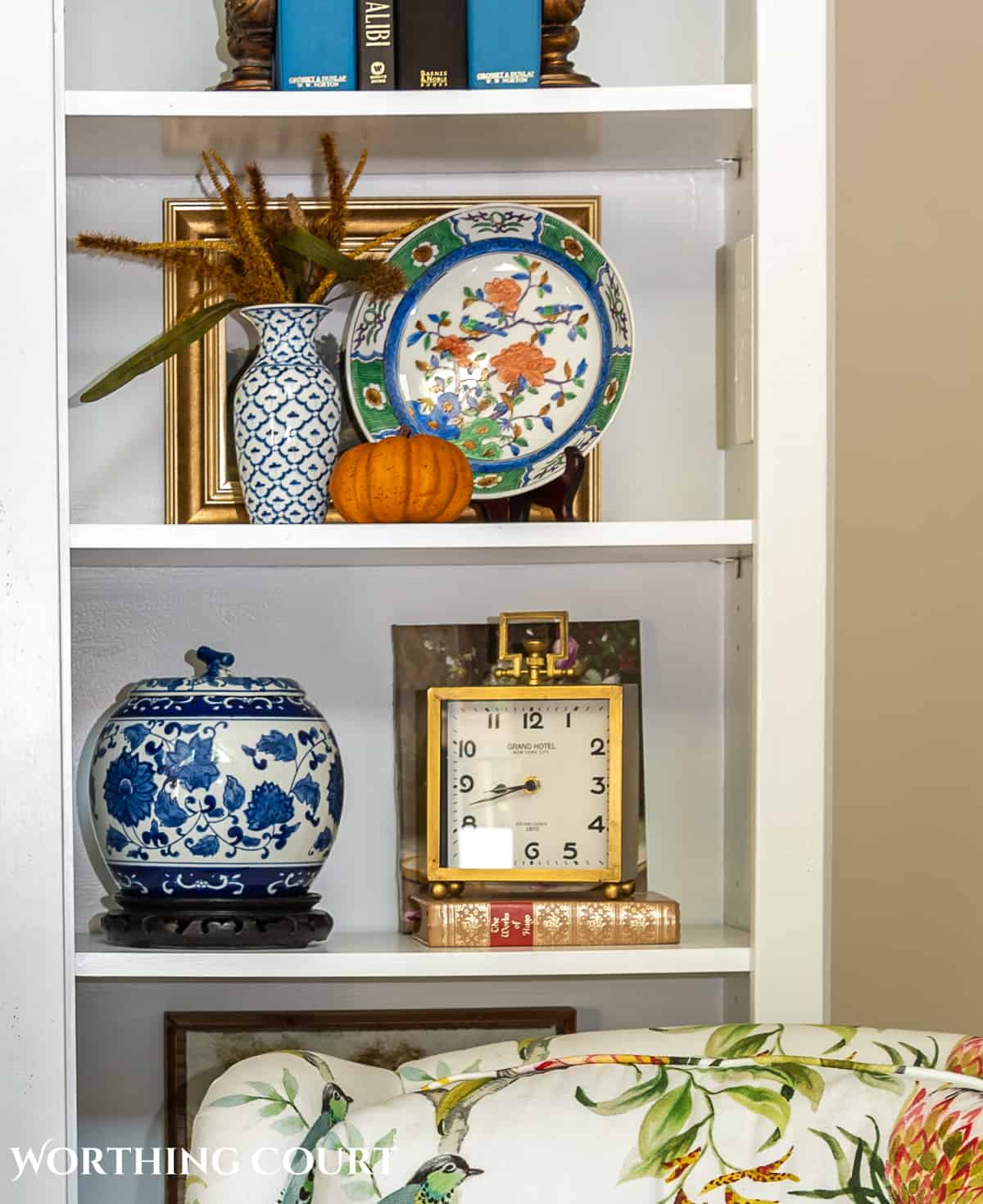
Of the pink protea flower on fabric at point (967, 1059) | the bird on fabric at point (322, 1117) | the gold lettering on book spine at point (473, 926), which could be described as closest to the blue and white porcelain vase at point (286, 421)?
the gold lettering on book spine at point (473, 926)

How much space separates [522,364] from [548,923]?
557 millimetres

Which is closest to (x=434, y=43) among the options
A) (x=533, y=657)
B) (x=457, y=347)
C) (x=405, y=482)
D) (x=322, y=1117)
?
(x=457, y=347)

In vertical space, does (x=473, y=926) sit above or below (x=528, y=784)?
below

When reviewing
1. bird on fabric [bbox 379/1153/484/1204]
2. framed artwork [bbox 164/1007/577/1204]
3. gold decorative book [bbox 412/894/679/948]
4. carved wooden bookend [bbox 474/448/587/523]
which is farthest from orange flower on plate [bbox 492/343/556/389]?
bird on fabric [bbox 379/1153/484/1204]

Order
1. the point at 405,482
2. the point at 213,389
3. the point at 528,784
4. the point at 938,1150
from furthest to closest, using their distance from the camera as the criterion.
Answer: the point at 213,389 < the point at 528,784 < the point at 405,482 < the point at 938,1150

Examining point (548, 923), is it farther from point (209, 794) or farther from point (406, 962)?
point (209, 794)

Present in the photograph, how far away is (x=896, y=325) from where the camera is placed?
5.18 feet

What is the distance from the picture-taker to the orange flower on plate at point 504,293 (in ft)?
4.82

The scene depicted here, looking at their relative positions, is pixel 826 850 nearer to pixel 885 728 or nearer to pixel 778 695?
pixel 778 695

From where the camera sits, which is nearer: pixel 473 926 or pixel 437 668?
pixel 473 926

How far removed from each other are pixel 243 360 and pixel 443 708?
1.48 feet

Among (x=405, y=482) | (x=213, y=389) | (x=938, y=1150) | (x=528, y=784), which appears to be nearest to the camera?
(x=938, y=1150)

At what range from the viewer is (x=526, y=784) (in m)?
1.40

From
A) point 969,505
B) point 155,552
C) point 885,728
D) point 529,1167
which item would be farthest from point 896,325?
point 529,1167
